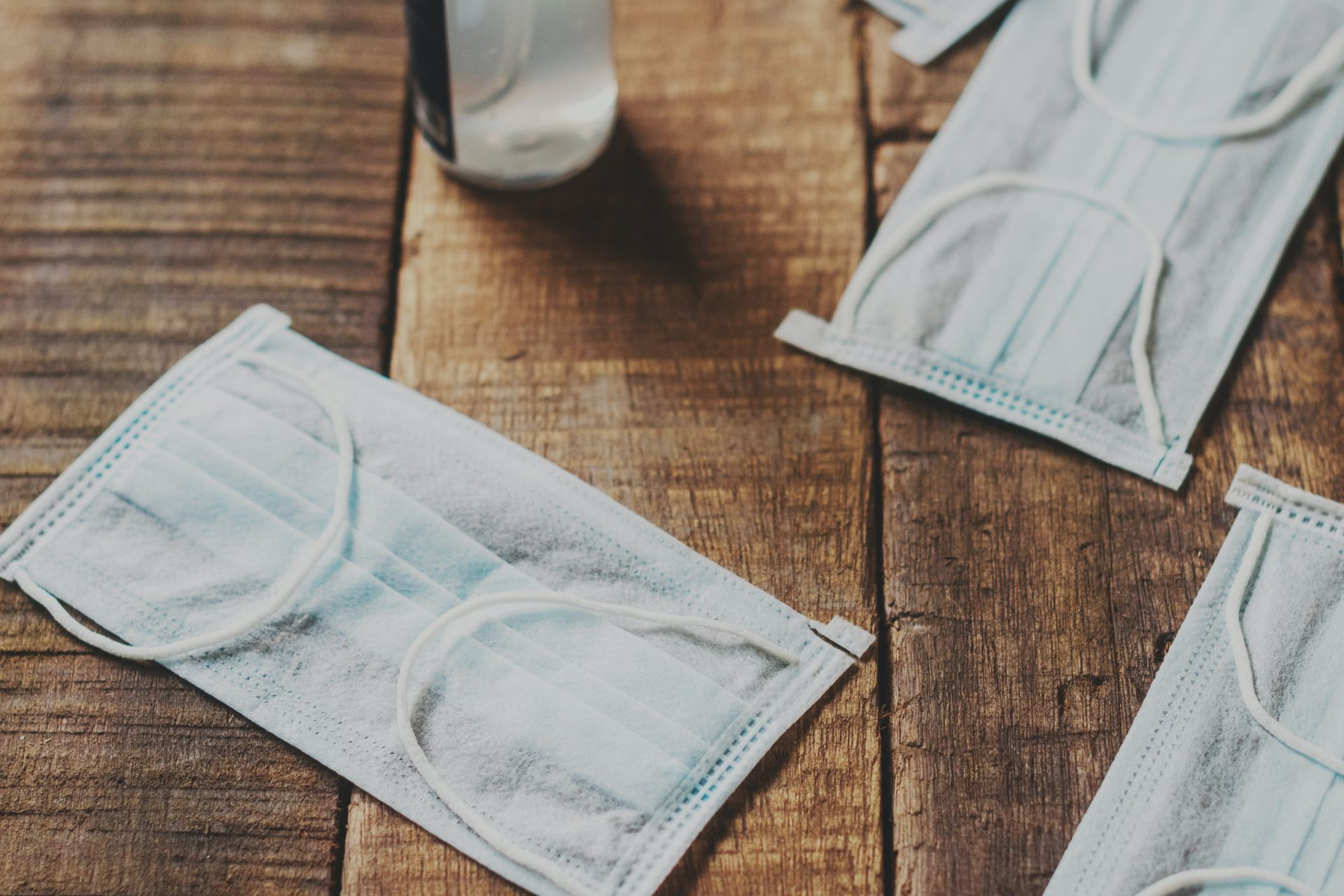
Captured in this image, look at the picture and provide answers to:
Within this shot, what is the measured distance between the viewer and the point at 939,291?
0.73 metres

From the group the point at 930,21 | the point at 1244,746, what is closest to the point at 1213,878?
the point at 1244,746

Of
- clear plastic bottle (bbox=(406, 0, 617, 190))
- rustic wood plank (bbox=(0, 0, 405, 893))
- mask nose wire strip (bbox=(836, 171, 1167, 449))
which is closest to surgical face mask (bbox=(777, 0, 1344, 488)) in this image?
mask nose wire strip (bbox=(836, 171, 1167, 449))

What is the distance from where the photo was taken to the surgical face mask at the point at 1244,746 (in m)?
0.56

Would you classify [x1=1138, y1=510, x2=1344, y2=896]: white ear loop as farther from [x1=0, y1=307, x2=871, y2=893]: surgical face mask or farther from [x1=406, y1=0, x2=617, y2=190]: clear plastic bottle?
[x1=406, y1=0, x2=617, y2=190]: clear plastic bottle

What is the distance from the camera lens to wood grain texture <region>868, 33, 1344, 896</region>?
58cm

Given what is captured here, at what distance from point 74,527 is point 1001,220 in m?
0.59

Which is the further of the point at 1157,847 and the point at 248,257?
the point at 248,257

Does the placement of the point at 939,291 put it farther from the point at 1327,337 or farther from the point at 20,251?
the point at 20,251

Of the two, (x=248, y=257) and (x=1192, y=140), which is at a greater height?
(x=1192, y=140)

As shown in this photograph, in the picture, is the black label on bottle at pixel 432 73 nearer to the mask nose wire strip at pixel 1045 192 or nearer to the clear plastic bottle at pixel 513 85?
the clear plastic bottle at pixel 513 85

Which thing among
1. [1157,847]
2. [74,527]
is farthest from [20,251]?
[1157,847]

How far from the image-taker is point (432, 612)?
63 cm

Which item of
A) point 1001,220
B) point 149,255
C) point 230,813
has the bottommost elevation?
point 230,813

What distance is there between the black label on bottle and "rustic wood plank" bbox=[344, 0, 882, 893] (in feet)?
0.17
